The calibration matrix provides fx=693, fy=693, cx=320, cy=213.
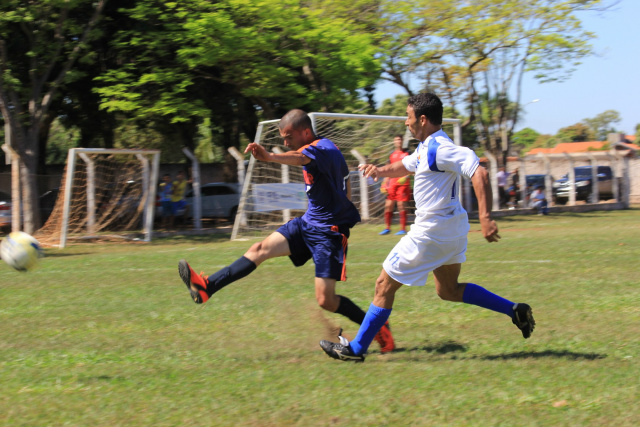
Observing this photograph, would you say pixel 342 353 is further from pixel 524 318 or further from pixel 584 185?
pixel 584 185

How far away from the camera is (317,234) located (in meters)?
5.31

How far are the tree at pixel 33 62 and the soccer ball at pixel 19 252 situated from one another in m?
13.1

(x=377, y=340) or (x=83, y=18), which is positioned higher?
(x=83, y=18)

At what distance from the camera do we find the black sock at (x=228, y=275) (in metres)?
5.37

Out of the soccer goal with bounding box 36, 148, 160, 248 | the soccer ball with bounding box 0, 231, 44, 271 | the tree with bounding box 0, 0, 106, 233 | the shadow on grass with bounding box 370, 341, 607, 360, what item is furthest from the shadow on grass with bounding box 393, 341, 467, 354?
the tree with bounding box 0, 0, 106, 233

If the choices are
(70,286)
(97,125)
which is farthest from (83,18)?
(70,286)

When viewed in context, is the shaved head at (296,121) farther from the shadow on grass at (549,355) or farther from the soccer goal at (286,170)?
the soccer goal at (286,170)

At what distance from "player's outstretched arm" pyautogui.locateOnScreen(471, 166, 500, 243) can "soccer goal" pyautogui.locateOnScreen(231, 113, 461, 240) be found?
11.8 meters

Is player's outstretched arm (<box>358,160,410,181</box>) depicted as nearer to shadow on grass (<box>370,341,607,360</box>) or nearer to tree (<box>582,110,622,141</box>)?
shadow on grass (<box>370,341,607,360</box>)

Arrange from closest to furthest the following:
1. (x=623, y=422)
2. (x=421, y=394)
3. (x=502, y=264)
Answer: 1. (x=623, y=422)
2. (x=421, y=394)
3. (x=502, y=264)

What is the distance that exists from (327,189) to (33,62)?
49.8 feet

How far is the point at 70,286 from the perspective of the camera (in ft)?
29.3

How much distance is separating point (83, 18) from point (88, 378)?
1682 centimetres

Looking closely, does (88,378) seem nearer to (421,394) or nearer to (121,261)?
(421,394)
